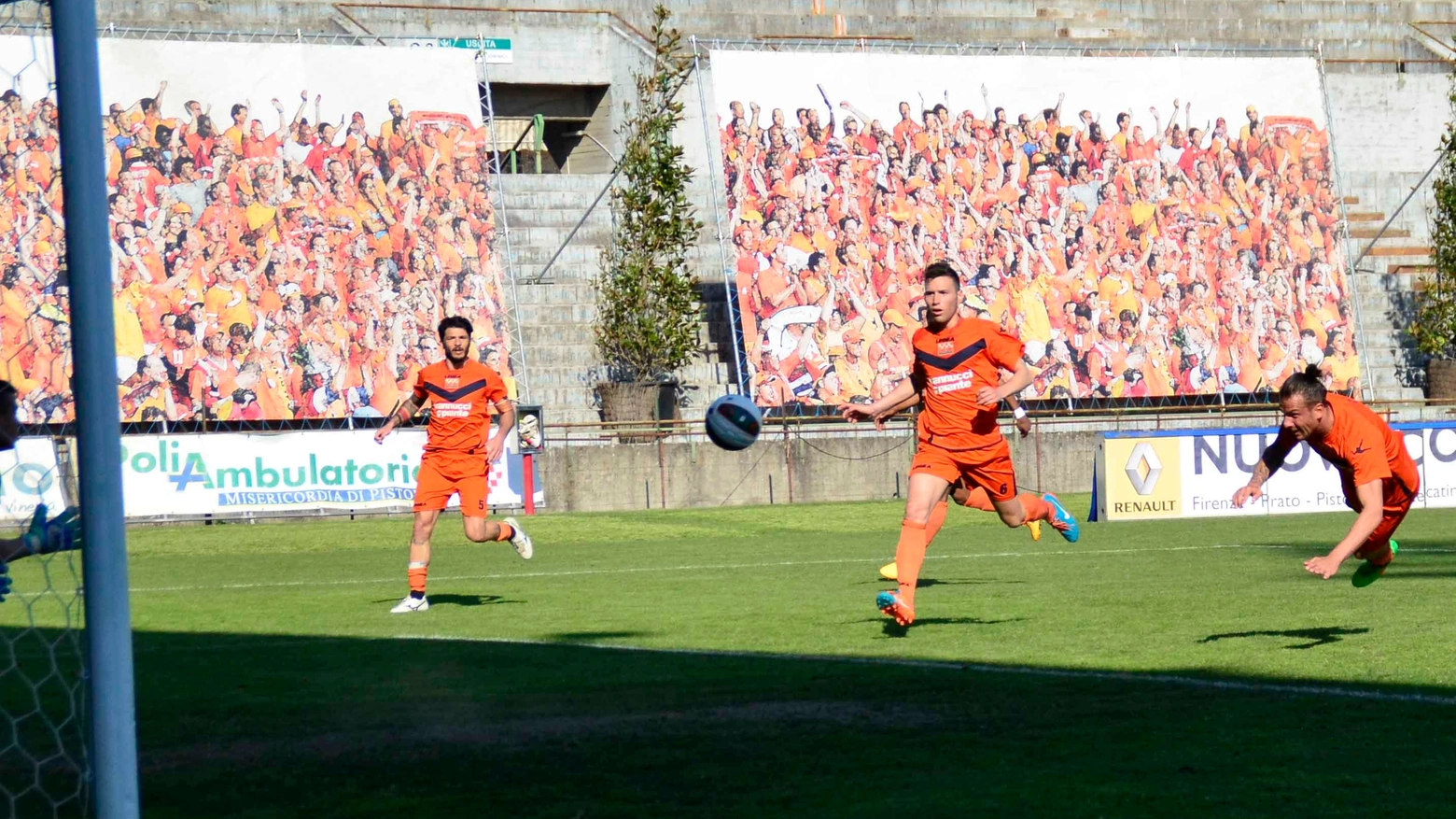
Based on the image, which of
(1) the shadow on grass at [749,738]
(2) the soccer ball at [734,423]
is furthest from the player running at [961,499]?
(1) the shadow on grass at [749,738]

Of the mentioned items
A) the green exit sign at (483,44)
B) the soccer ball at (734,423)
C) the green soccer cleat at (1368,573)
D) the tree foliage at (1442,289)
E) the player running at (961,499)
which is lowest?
the green soccer cleat at (1368,573)

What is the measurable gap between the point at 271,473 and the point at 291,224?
6669mm

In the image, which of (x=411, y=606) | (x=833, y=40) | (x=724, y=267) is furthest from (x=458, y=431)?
(x=833, y=40)

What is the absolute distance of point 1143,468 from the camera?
26.0 meters

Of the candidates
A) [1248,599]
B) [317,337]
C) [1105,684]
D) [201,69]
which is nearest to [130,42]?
[201,69]

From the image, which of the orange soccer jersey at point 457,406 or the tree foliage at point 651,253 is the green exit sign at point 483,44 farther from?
the orange soccer jersey at point 457,406

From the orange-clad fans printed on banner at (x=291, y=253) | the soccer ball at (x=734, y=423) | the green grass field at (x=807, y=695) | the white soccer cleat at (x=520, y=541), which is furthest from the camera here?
the orange-clad fans printed on banner at (x=291, y=253)

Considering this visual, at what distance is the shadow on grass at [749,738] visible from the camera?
19.3 ft

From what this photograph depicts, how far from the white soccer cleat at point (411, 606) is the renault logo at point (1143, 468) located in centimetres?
1442

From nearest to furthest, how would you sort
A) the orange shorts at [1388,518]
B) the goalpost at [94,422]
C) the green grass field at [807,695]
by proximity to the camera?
the goalpost at [94,422] < the green grass field at [807,695] < the orange shorts at [1388,518]

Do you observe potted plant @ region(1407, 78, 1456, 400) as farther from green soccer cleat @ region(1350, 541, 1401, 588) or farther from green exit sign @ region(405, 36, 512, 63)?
green soccer cleat @ region(1350, 541, 1401, 588)

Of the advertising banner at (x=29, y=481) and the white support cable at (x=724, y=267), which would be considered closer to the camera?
the advertising banner at (x=29, y=481)

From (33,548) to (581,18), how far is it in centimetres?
3410

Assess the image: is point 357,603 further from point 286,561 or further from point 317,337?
point 317,337
